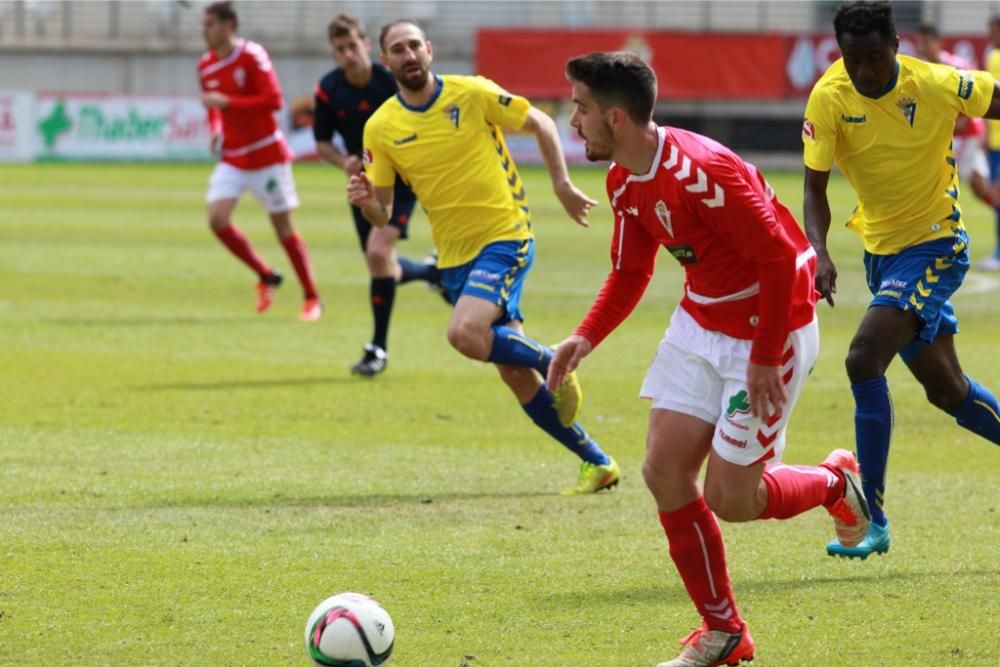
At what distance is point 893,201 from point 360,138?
6031 millimetres

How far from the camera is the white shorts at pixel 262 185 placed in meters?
14.3

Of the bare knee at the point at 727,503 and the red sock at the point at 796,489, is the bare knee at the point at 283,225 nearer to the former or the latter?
the red sock at the point at 796,489

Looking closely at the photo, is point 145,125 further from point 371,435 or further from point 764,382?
point 764,382

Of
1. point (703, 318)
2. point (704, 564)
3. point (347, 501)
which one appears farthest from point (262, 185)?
point (704, 564)

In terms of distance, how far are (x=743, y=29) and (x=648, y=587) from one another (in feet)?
135

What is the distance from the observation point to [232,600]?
5.63 m

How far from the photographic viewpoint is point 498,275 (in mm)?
8109

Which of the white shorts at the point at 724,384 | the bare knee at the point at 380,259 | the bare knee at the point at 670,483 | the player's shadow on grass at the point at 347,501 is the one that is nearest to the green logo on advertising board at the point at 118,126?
the bare knee at the point at 380,259

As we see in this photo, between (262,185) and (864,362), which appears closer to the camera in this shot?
(864,362)

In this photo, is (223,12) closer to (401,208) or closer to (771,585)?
(401,208)

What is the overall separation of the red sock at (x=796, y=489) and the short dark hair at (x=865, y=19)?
1651 mm

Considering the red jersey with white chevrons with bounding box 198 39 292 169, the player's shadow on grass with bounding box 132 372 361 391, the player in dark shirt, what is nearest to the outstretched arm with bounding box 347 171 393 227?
the player's shadow on grass with bounding box 132 372 361 391

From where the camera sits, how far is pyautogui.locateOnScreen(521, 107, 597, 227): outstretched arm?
7.72 metres

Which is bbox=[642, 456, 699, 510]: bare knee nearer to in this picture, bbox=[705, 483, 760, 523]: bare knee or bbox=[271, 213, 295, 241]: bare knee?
bbox=[705, 483, 760, 523]: bare knee
